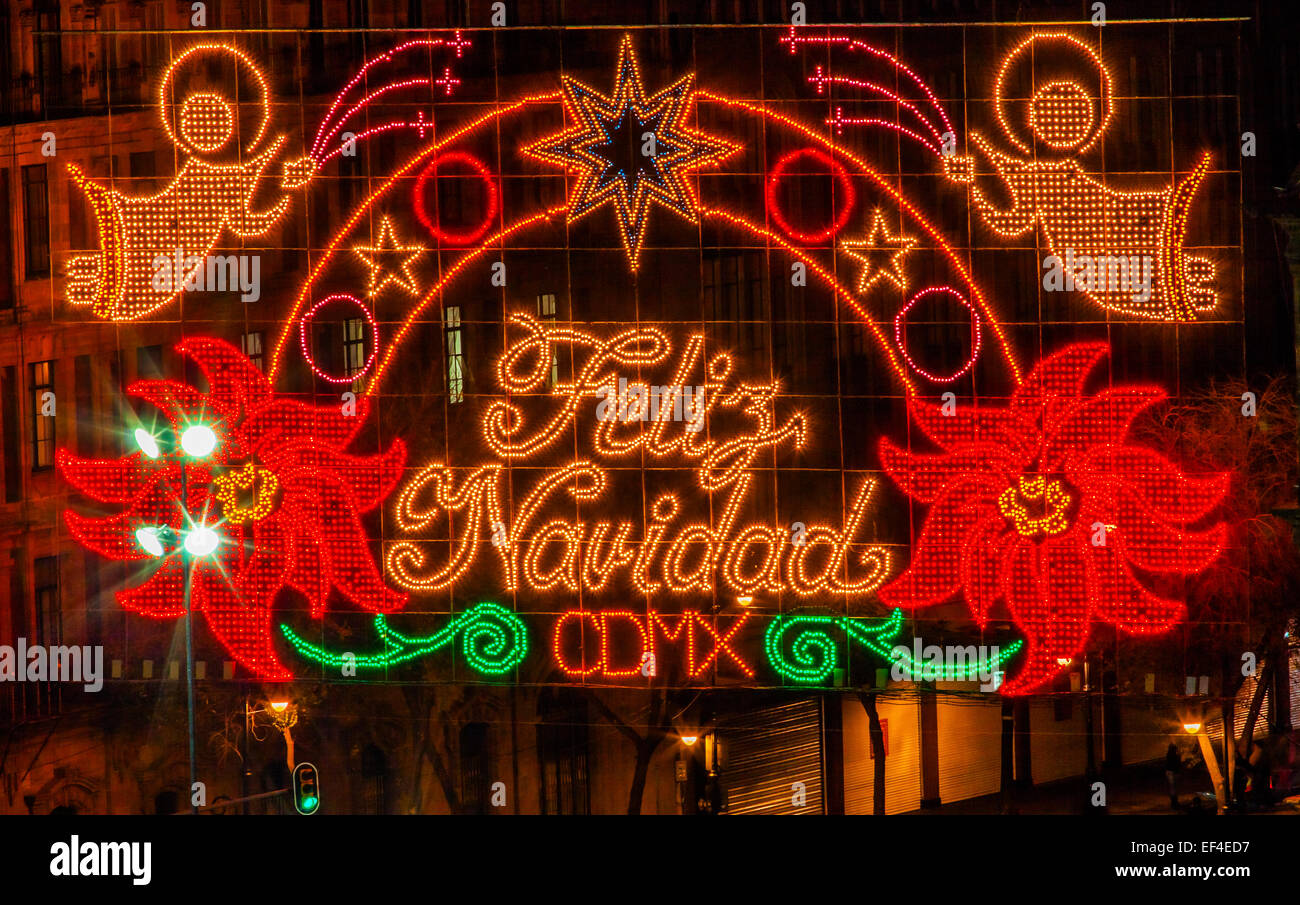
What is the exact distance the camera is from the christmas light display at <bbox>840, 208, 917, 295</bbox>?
55.6 feet

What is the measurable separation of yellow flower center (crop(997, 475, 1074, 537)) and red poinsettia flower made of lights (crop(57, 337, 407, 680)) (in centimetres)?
491

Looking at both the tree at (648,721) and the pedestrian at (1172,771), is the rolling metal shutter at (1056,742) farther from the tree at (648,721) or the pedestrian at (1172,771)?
the tree at (648,721)

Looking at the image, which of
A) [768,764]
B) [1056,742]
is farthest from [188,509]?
[1056,742]

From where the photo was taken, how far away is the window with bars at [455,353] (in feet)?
61.7

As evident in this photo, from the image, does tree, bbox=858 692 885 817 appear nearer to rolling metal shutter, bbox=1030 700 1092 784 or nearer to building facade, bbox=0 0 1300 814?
building facade, bbox=0 0 1300 814

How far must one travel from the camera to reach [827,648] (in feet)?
55.1

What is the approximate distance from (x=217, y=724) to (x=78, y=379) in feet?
14.1

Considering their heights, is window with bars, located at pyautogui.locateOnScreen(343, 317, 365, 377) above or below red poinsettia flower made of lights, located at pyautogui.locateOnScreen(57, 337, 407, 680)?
above

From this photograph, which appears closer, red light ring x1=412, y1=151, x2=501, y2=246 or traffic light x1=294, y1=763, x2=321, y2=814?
red light ring x1=412, y1=151, x2=501, y2=246

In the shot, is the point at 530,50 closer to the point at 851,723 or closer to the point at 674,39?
the point at 674,39

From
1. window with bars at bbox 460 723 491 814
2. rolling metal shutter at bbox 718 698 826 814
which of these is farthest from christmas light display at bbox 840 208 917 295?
window with bars at bbox 460 723 491 814

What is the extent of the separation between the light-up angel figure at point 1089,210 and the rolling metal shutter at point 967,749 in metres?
9.66

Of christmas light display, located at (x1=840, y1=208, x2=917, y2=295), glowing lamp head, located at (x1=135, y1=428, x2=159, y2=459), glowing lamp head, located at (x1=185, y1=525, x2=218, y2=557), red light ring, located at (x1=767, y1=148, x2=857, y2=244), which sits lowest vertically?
glowing lamp head, located at (x1=185, y1=525, x2=218, y2=557)

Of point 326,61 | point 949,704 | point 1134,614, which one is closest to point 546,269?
point 326,61
